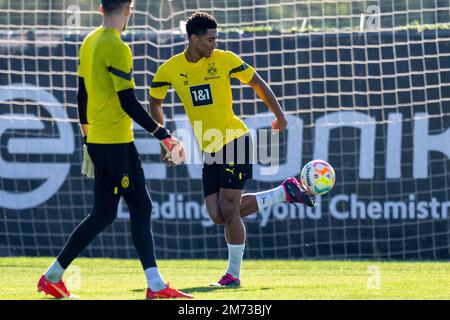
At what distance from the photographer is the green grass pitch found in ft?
27.4

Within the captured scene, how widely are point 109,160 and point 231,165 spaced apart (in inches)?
77.2

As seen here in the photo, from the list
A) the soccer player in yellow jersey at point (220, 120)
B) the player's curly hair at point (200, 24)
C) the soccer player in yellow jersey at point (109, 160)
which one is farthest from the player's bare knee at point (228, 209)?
the soccer player in yellow jersey at point (109, 160)

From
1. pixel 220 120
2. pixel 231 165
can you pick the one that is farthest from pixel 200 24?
pixel 231 165

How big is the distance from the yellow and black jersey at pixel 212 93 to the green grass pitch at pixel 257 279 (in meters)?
1.31

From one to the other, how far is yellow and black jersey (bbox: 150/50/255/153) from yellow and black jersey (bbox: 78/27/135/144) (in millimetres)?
1766

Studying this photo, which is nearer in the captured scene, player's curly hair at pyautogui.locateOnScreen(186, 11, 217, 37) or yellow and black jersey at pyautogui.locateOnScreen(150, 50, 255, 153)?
player's curly hair at pyautogui.locateOnScreen(186, 11, 217, 37)

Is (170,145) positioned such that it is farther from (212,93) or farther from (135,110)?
(212,93)

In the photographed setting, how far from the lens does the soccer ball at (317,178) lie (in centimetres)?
1041

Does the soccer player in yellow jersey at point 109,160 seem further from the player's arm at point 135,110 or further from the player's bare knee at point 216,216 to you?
the player's bare knee at point 216,216

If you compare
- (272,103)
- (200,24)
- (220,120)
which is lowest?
(220,120)

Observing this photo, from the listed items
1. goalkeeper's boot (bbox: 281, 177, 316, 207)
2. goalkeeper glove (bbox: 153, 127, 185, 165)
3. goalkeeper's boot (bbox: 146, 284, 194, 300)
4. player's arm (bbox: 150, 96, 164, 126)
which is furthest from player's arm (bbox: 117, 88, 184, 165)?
goalkeeper's boot (bbox: 281, 177, 316, 207)

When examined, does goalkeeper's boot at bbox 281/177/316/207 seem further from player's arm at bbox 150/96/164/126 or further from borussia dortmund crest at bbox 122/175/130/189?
borussia dortmund crest at bbox 122/175/130/189

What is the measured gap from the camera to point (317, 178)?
1041cm

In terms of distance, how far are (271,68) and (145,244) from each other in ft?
19.9
